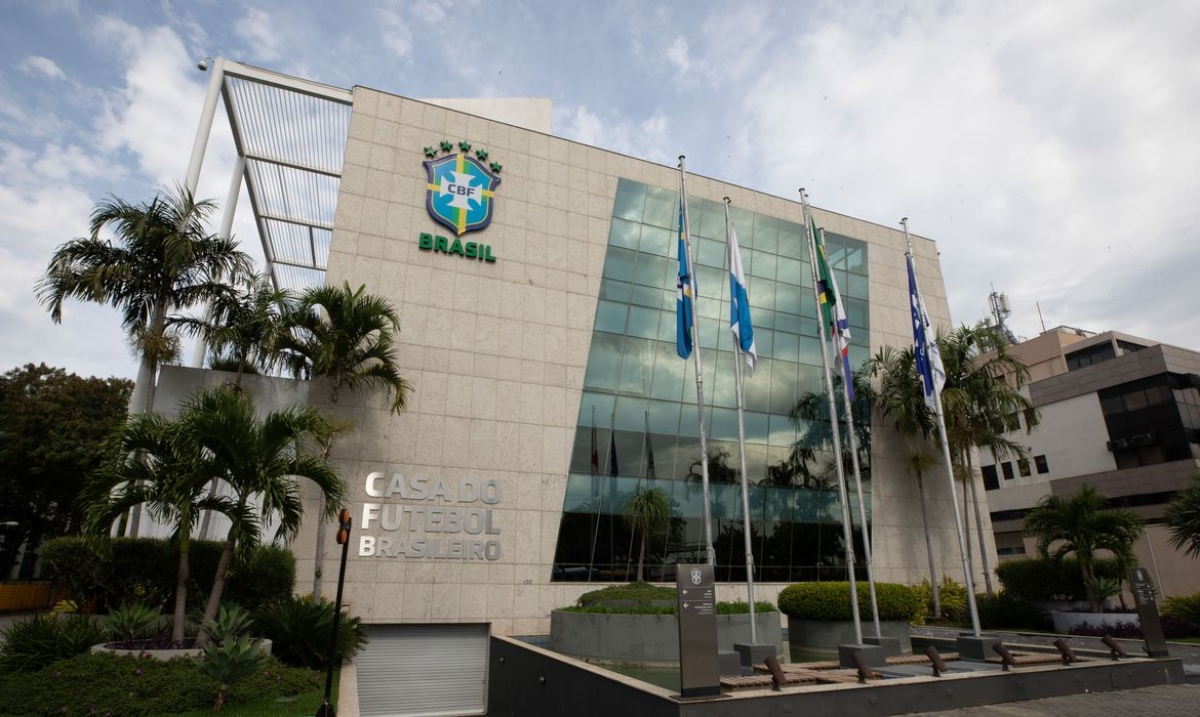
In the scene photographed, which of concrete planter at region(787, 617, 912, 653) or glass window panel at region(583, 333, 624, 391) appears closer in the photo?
concrete planter at region(787, 617, 912, 653)

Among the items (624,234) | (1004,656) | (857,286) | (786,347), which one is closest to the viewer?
(1004,656)

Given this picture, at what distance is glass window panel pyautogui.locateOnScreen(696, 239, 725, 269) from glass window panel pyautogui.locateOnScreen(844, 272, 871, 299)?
6.89m

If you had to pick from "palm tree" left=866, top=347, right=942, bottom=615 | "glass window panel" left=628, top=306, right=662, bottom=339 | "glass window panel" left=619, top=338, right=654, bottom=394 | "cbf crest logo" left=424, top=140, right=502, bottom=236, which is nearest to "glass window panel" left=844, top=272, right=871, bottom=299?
"palm tree" left=866, top=347, right=942, bottom=615

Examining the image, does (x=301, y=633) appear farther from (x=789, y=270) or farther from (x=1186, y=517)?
(x=1186, y=517)

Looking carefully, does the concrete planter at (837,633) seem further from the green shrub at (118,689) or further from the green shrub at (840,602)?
the green shrub at (118,689)

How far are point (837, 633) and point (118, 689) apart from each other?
16084mm

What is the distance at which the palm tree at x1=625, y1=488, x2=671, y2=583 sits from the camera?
22.6 metres

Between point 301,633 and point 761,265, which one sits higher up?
point 761,265

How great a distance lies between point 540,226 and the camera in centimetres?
2505

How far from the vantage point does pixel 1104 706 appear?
11188 mm

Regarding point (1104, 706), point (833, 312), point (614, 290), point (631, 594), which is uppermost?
point (614, 290)

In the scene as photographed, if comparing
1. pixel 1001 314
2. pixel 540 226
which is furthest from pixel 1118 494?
pixel 540 226

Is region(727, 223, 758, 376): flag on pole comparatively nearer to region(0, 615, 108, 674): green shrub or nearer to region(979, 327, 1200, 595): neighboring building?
region(0, 615, 108, 674): green shrub

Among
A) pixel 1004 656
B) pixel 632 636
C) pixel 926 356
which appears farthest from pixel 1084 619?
pixel 632 636
